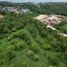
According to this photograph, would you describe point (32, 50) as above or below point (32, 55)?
below

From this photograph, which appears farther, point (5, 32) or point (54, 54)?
point (5, 32)

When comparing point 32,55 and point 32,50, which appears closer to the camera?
point 32,55

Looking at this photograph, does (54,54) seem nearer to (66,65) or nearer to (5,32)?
(66,65)

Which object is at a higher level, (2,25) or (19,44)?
(19,44)

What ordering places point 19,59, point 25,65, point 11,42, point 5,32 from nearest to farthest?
point 25,65
point 19,59
point 11,42
point 5,32

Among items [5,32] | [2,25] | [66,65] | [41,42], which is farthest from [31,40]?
[2,25]

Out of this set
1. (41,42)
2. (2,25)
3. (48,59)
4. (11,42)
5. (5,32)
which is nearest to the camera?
(48,59)

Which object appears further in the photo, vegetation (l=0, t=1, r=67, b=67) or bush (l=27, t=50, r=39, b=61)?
bush (l=27, t=50, r=39, b=61)

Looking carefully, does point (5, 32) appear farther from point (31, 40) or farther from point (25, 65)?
point (25, 65)

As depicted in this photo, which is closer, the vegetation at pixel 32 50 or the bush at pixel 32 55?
the vegetation at pixel 32 50
